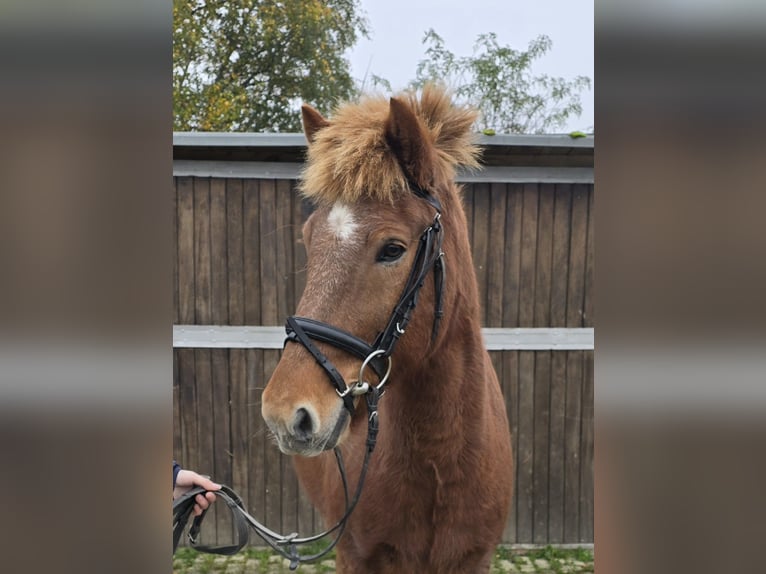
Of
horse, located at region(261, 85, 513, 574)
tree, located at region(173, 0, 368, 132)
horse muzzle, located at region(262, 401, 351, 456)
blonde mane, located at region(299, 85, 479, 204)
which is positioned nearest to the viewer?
horse muzzle, located at region(262, 401, 351, 456)

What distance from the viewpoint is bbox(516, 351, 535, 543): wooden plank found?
4129 millimetres

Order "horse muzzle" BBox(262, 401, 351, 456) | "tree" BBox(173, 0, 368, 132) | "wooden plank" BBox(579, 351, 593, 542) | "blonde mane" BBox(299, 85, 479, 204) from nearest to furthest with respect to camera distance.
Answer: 1. "horse muzzle" BBox(262, 401, 351, 456)
2. "blonde mane" BBox(299, 85, 479, 204)
3. "wooden plank" BBox(579, 351, 593, 542)
4. "tree" BBox(173, 0, 368, 132)

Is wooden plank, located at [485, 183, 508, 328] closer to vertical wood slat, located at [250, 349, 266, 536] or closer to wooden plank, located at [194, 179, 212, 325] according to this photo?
vertical wood slat, located at [250, 349, 266, 536]

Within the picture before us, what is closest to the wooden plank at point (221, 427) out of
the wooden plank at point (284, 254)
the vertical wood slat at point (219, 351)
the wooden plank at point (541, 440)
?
the vertical wood slat at point (219, 351)

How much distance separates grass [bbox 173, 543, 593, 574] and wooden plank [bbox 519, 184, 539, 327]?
168 cm

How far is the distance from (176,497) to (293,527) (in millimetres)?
2808

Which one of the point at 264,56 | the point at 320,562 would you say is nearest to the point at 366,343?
the point at 320,562

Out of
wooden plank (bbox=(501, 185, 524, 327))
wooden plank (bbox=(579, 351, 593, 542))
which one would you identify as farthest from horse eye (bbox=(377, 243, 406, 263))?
wooden plank (bbox=(579, 351, 593, 542))

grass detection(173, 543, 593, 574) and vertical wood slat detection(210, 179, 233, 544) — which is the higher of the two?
vertical wood slat detection(210, 179, 233, 544)

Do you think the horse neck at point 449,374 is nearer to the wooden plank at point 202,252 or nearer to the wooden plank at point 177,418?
the wooden plank at point 202,252

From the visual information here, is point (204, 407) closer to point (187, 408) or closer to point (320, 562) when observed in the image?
point (187, 408)

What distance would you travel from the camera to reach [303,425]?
1.50 metres

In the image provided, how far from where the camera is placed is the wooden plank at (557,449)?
414 centimetres
